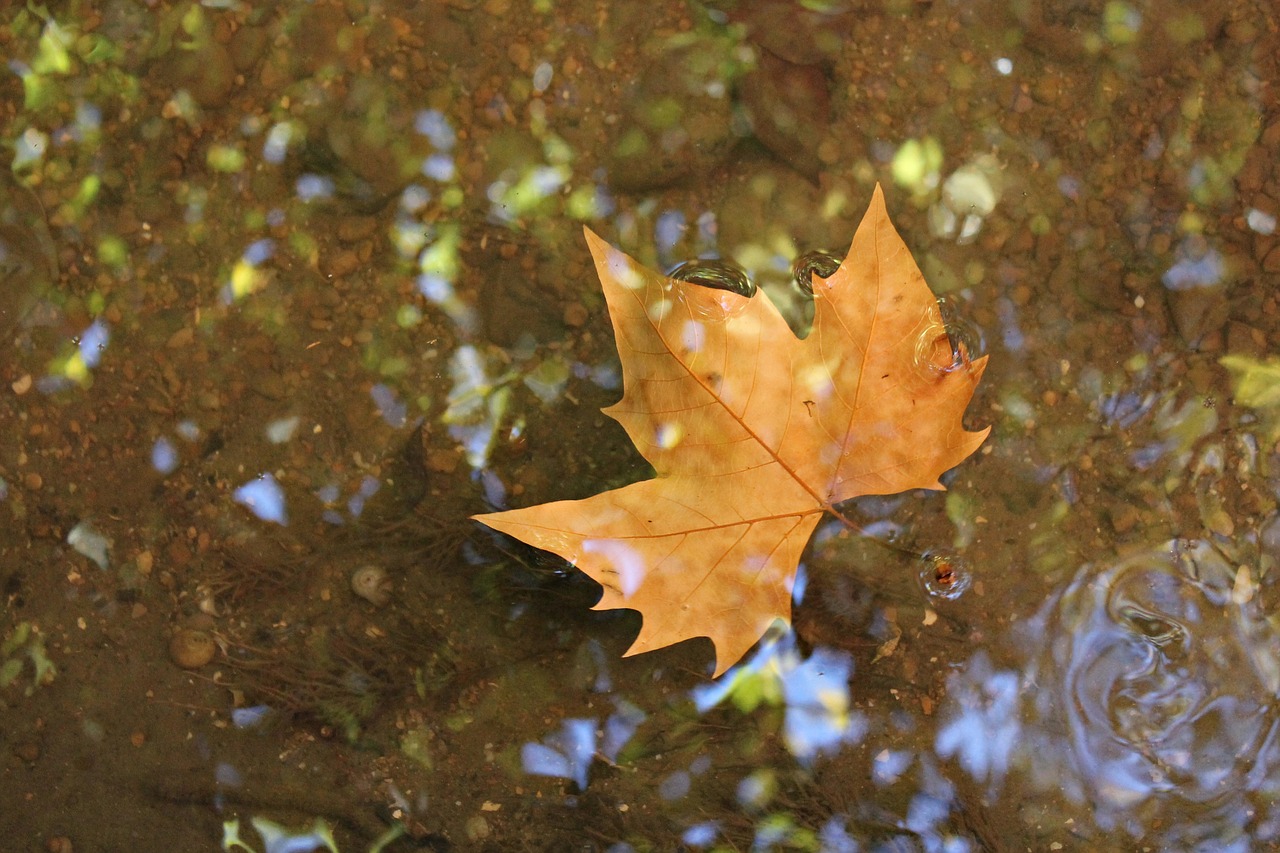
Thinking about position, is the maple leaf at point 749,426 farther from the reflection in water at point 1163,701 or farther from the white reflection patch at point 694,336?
the reflection in water at point 1163,701

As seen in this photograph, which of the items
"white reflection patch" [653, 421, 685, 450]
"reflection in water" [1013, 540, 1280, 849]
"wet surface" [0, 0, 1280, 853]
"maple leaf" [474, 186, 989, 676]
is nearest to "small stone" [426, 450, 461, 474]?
"wet surface" [0, 0, 1280, 853]

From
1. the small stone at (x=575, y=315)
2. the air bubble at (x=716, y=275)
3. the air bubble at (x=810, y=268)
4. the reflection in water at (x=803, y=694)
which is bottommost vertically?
the reflection in water at (x=803, y=694)

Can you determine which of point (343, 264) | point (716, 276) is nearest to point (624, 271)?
point (716, 276)

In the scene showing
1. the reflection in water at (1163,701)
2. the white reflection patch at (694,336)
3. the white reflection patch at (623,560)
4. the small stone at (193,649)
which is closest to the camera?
the white reflection patch at (694,336)

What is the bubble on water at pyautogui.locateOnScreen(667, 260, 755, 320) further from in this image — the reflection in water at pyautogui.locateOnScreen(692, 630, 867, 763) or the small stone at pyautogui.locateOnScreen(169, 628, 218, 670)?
the small stone at pyautogui.locateOnScreen(169, 628, 218, 670)

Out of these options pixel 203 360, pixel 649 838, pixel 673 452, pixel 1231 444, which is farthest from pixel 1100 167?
pixel 203 360

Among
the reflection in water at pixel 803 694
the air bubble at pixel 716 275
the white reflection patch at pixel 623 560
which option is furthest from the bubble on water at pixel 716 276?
the reflection in water at pixel 803 694

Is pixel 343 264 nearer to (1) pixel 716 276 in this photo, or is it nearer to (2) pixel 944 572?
(1) pixel 716 276
